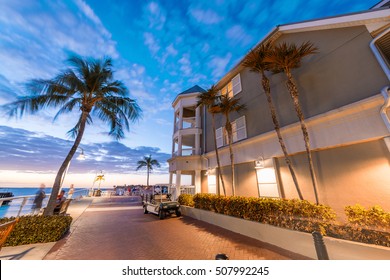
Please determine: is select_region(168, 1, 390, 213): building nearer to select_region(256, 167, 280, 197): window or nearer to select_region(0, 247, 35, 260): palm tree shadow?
select_region(256, 167, 280, 197): window

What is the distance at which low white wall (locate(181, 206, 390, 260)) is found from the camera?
3547mm

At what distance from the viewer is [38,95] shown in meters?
8.19

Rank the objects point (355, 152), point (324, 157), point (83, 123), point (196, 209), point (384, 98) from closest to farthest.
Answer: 1. point (384, 98)
2. point (355, 152)
3. point (324, 157)
4. point (83, 123)
5. point (196, 209)

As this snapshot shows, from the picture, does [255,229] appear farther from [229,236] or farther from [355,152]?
[355,152]

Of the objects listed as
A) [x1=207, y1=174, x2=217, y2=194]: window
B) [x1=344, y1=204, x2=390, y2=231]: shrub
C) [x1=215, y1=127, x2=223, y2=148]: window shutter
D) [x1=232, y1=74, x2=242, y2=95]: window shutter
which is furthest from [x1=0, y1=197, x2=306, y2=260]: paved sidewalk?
[x1=232, y1=74, x2=242, y2=95]: window shutter

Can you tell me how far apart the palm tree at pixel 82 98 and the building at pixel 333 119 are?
9091 mm

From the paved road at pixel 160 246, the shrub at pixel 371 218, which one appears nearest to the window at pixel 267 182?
the paved road at pixel 160 246

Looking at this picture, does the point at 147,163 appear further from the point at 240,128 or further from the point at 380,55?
the point at 380,55

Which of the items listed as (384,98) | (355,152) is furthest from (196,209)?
(384,98)

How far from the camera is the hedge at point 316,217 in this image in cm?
388

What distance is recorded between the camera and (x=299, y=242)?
466 centimetres

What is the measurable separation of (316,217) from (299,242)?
107 cm

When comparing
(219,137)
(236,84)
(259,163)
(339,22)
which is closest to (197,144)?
(219,137)
